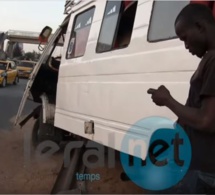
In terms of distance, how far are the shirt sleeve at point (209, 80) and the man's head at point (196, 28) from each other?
0.42ft

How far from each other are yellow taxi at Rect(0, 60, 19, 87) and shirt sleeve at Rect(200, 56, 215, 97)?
22097mm

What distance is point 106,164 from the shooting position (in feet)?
19.2

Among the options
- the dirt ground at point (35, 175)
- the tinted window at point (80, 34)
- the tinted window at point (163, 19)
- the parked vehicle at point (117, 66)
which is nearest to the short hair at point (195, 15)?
the parked vehicle at point (117, 66)

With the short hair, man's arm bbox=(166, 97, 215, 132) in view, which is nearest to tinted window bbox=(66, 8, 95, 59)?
the short hair

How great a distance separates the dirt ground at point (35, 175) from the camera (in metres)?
4.95

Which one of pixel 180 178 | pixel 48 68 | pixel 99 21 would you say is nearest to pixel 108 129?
pixel 99 21

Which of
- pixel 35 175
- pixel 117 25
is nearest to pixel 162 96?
pixel 117 25

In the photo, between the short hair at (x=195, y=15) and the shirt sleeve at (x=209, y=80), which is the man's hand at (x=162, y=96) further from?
the short hair at (x=195, y=15)

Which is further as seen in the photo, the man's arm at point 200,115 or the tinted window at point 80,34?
the tinted window at point 80,34

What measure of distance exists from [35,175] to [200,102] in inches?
166

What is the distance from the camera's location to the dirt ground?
495 centimetres

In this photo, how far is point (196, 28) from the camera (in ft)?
6.33
